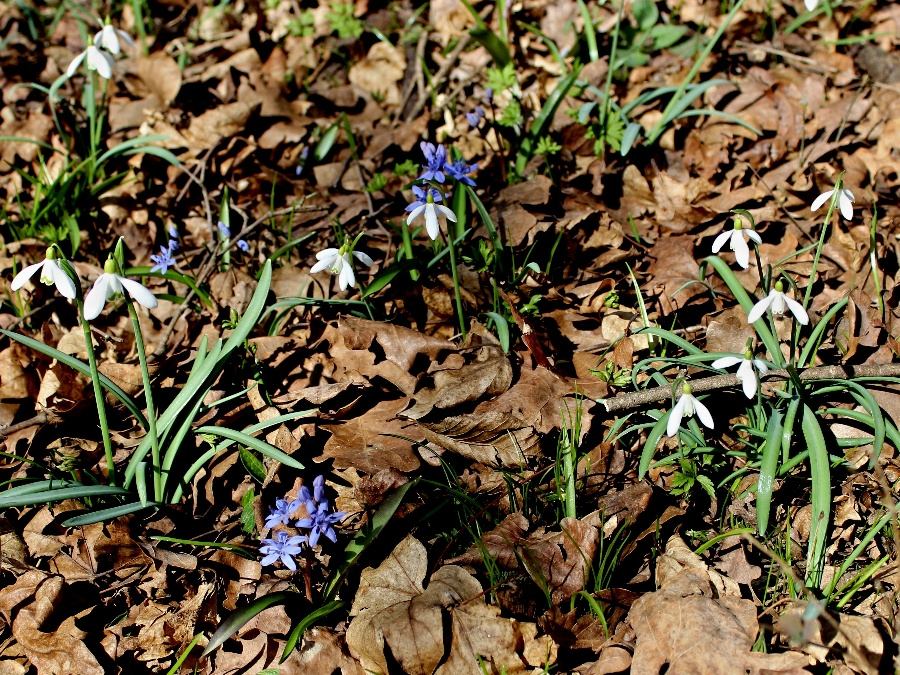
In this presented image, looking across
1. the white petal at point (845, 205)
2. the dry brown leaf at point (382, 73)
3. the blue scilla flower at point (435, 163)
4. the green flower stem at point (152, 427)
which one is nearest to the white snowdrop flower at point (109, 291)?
the green flower stem at point (152, 427)

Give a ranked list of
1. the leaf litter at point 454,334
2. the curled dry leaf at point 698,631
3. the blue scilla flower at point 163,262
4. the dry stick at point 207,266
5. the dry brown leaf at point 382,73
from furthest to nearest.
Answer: the dry brown leaf at point 382,73, the dry stick at point 207,266, the blue scilla flower at point 163,262, the leaf litter at point 454,334, the curled dry leaf at point 698,631

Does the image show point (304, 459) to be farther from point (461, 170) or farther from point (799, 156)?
point (799, 156)

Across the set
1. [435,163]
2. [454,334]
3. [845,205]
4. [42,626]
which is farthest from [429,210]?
[42,626]

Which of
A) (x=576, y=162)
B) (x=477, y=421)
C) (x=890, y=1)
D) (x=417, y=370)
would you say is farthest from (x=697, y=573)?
(x=890, y=1)

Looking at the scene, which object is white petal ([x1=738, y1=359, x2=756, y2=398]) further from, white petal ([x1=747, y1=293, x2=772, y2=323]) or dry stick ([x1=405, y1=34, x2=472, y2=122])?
dry stick ([x1=405, y1=34, x2=472, y2=122])

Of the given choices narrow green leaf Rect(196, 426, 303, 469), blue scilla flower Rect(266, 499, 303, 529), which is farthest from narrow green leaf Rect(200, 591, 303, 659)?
narrow green leaf Rect(196, 426, 303, 469)

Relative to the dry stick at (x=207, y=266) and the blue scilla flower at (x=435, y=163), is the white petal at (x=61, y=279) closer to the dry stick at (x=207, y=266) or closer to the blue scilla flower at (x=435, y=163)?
the dry stick at (x=207, y=266)

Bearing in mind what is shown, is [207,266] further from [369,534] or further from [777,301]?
[777,301]
